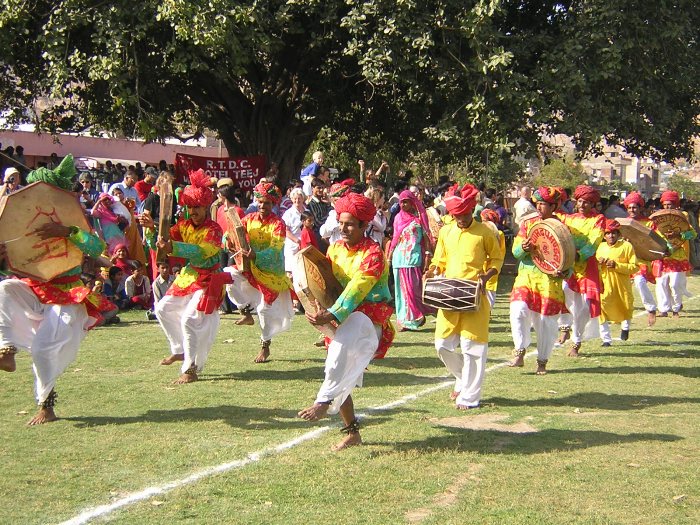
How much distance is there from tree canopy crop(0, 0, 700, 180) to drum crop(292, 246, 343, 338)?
1132 centimetres

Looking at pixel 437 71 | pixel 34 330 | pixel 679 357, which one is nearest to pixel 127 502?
pixel 34 330

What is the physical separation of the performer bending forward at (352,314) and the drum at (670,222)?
945cm

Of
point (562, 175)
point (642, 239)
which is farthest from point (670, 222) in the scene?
point (562, 175)

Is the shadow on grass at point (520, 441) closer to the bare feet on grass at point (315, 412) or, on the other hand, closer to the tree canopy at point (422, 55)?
the bare feet on grass at point (315, 412)

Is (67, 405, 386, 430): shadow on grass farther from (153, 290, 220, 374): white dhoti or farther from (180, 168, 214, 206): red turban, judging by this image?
(180, 168, 214, 206): red turban

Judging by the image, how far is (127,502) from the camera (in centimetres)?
577

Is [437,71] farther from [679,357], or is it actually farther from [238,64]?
[679,357]

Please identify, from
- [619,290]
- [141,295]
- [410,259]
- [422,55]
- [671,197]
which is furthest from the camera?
[422,55]

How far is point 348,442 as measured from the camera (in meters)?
7.09

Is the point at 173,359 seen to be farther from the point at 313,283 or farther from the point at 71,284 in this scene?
the point at 313,283

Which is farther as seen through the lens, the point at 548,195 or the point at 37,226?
the point at 548,195

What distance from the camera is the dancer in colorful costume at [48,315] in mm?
7668

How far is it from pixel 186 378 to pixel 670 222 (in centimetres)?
920

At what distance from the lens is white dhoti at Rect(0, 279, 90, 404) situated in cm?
767
